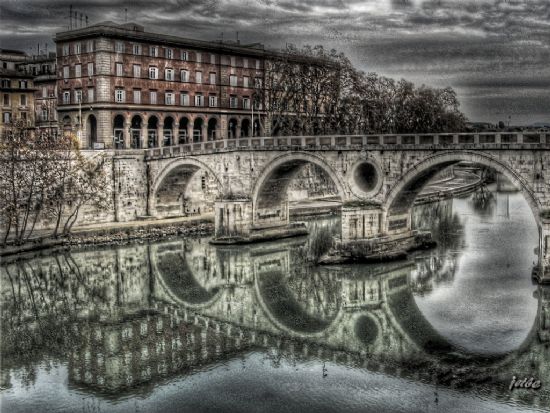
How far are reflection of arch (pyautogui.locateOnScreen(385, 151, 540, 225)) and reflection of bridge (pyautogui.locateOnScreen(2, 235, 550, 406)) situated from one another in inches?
141

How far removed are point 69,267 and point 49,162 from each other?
840 cm

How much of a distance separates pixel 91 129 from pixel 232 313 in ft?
116

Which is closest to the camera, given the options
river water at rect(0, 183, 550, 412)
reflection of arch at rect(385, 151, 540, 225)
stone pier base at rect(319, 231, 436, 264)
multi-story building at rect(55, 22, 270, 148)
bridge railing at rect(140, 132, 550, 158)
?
river water at rect(0, 183, 550, 412)

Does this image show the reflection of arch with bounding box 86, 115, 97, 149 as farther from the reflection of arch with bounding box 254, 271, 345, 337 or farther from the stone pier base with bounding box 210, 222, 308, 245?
the reflection of arch with bounding box 254, 271, 345, 337

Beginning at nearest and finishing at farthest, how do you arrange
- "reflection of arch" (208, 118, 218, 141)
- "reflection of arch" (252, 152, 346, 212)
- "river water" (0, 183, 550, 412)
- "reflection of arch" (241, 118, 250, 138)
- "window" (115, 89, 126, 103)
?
"river water" (0, 183, 550, 412) < "reflection of arch" (252, 152, 346, 212) < "window" (115, 89, 126, 103) < "reflection of arch" (208, 118, 218, 141) < "reflection of arch" (241, 118, 250, 138)

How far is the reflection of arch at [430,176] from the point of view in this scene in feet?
112

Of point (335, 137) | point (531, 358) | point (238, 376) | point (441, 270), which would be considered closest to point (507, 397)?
point (531, 358)

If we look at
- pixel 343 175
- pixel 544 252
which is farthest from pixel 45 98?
pixel 544 252

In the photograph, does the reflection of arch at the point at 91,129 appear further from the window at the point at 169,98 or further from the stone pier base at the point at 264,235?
the stone pier base at the point at 264,235

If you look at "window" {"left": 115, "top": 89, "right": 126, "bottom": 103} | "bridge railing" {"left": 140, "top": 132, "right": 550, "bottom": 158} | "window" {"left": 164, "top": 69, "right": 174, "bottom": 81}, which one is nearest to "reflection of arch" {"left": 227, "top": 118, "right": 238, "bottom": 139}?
"window" {"left": 164, "top": 69, "right": 174, "bottom": 81}

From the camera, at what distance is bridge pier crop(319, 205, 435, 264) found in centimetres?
3834

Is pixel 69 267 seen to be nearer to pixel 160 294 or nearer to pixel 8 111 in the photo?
pixel 160 294

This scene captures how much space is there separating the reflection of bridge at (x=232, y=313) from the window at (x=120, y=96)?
781 inches

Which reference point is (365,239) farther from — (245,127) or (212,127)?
(245,127)
